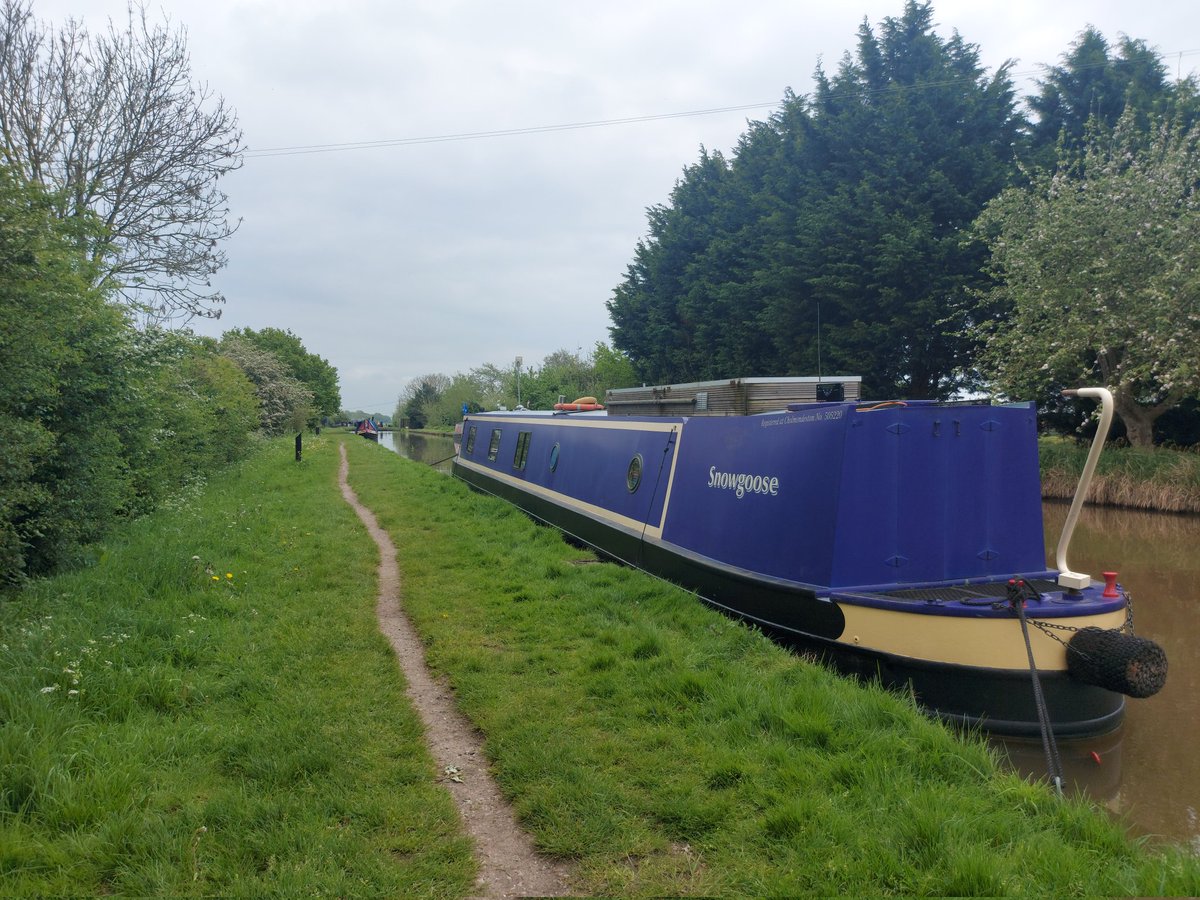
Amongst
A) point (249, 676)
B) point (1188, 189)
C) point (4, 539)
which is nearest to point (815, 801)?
point (249, 676)

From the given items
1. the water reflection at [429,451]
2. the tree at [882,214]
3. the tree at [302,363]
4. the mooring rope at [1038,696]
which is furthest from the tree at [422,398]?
the mooring rope at [1038,696]

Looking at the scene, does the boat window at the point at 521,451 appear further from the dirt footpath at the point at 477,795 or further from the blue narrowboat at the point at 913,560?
the dirt footpath at the point at 477,795

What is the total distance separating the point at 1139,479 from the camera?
14.5m

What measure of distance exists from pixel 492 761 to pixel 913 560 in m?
3.07

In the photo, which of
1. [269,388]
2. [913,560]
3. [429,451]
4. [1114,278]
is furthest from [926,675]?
[429,451]

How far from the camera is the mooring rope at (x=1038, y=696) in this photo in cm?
370

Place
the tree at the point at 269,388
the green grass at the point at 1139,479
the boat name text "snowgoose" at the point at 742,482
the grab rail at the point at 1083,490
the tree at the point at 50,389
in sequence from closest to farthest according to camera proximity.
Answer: the grab rail at the point at 1083,490, the tree at the point at 50,389, the boat name text "snowgoose" at the point at 742,482, the green grass at the point at 1139,479, the tree at the point at 269,388

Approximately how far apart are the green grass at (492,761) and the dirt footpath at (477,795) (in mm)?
75

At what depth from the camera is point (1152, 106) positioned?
1808 cm

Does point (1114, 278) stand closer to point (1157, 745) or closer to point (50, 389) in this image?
point (1157, 745)

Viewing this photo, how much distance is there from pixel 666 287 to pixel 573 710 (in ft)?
96.1

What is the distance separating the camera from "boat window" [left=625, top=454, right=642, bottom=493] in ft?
25.5

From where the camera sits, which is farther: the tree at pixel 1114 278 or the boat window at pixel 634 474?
the tree at pixel 1114 278

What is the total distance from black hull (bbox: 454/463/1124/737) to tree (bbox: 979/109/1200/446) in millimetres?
11259
